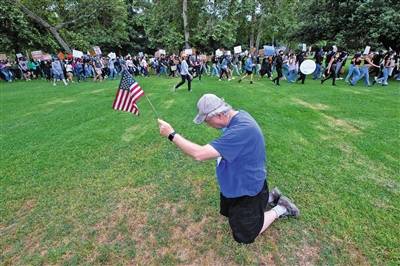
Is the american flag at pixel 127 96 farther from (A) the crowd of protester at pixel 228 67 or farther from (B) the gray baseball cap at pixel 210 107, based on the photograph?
(A) the crowd of protester at pixel 228 67

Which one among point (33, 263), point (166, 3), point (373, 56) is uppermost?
point (166, 3)

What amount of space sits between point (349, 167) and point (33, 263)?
4.90 metres

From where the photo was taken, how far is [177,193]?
4281mm

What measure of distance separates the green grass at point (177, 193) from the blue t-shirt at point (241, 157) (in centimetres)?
81

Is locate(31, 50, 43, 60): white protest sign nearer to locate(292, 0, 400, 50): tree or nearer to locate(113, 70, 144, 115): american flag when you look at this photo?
locate(292, 0, 400, 50): tree

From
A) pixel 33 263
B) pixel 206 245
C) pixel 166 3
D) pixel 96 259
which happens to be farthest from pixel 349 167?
pixel 166 3

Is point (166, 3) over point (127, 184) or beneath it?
Answer: over

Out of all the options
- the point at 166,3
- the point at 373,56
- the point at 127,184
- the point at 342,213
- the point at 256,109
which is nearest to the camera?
the point at 342,213

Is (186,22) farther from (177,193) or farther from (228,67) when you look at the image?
(177,193)

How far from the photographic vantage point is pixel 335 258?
9.98 ft

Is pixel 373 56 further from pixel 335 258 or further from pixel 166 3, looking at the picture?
pixel 166 3

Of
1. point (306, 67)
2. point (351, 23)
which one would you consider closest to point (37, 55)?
point (306, 67)

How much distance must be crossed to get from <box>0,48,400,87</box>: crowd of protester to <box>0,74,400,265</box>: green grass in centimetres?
589

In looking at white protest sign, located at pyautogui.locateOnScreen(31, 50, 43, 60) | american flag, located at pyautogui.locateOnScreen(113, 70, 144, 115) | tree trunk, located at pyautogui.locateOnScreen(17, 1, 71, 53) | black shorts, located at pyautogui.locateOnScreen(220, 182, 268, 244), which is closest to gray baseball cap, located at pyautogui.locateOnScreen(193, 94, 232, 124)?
black shorts, located at pyautogui.locateOnScreen(220, 182, 268, 244)
